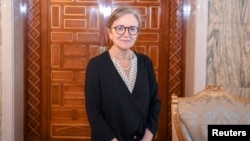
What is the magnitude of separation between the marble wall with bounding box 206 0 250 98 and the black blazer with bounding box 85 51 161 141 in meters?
1.63

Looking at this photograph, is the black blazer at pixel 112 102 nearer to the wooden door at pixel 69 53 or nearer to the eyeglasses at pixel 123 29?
the eyeglasses at pixel 123 29

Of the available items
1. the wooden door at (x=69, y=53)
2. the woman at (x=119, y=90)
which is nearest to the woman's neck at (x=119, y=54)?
the woman at (x=119, y=90)

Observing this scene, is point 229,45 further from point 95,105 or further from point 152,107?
point 95,105

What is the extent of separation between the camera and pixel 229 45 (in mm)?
2936

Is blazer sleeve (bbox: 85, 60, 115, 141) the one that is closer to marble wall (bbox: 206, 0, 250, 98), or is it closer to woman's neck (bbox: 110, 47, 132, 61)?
woman's neck (bbox: 110, 47, 132, 61)

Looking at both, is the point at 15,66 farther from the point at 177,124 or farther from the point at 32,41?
the point at 177,124

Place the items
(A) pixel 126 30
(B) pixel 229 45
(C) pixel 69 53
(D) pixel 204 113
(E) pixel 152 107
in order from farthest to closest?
(C) pixel 69 53 → (B) pixel 229 45 → (D) pixel 204 113 → (E) pixel 152 107 → (A) pixel 126 30

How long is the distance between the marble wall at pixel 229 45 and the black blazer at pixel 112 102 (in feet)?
5.35

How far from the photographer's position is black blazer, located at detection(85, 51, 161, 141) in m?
1.43

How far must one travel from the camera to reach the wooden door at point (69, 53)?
3.53 metres

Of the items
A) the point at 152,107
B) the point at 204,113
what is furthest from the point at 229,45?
the point at 152,107

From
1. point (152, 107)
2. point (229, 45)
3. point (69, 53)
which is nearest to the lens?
point (152, 107)

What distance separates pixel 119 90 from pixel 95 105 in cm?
13

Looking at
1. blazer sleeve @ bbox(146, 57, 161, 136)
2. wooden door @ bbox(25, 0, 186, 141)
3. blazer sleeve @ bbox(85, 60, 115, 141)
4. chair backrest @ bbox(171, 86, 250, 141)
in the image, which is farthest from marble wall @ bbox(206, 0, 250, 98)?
blazer sleeve @ bbox(85, 60, 115, 141)
